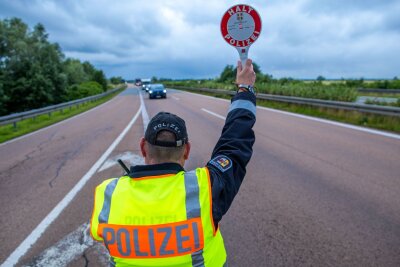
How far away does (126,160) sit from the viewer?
27.5 ft

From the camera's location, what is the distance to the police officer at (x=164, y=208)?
1.69 metres

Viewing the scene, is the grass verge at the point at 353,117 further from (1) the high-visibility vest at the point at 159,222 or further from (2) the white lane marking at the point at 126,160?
(1) the high-visibility vest at the point at 159,222

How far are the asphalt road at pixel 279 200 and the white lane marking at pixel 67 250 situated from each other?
0.08 feet

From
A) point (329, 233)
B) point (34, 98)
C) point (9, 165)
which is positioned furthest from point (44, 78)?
point (329, 233)

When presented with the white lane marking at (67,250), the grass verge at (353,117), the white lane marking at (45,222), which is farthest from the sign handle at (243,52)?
the grass verge at (353,117)

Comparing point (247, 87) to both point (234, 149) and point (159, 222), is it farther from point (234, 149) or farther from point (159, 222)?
point (159, 222)

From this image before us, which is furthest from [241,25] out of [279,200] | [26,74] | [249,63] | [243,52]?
[26,74]

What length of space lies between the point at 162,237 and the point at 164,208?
0.14m

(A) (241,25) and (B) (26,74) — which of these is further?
(B) (26,74)

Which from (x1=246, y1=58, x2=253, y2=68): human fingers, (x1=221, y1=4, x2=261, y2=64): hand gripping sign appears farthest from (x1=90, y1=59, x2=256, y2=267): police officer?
(x1=221, y1=4, x2=261, y2=64): hand gripping sign

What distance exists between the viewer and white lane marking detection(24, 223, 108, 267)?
149 inches

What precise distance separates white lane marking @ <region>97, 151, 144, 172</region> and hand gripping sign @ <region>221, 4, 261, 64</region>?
5.13 metres

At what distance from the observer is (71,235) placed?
14.5 feet

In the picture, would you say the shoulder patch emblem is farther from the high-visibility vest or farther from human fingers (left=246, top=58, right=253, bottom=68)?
human fingers (left=246, top=58, right=253, bottom=68)
